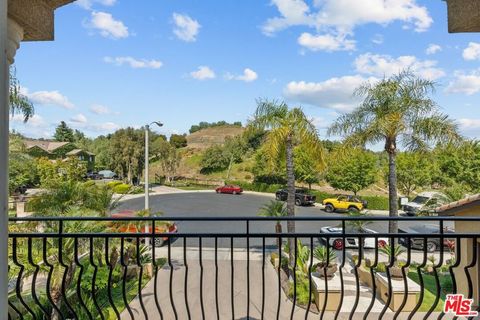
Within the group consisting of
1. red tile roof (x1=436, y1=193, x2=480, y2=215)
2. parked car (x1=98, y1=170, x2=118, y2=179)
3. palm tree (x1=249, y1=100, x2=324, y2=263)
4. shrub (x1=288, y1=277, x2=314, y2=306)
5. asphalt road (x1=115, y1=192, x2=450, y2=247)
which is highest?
palm tree (x1=249, y1=100, x2=324, y2=263)

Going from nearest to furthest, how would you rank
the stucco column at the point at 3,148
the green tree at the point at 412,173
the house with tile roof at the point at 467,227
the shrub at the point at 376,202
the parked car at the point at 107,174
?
1. the stucco column at the point at 3,148
2. the house with tile roof at the point at 467,227
3. the green tree at the point at 412,173
4. the shrub at the point at 376,202
5. the parked car at the point at 107,174

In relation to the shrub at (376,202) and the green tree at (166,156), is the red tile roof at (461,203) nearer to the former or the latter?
the shrub at (376,202)

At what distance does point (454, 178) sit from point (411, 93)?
15.5m

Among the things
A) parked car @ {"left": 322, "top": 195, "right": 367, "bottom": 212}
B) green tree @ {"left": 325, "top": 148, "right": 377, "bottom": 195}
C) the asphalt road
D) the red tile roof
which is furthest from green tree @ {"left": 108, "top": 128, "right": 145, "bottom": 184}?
the red tile roof

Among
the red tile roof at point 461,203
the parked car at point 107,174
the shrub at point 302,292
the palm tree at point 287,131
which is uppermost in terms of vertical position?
the palm tree at point 287,131

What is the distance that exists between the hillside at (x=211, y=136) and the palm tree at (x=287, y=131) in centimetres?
4187

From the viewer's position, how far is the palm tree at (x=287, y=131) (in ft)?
34.6

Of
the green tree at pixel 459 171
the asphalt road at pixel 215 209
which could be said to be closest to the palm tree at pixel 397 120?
the asphalt road at pixel 215 209

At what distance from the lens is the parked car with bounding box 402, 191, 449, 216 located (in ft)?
58.7

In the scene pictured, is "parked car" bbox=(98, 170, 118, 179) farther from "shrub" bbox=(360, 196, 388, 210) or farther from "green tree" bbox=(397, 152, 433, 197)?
"green tree" bbox=(397, 152, 433, 197)

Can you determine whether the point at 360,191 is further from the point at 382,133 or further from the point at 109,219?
the point at 109,219

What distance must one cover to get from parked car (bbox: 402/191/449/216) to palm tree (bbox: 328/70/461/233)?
8.88 m

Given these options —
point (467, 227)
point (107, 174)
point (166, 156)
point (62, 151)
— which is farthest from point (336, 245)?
point (62, 151)

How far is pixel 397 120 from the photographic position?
1062cm
